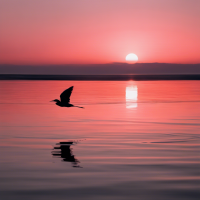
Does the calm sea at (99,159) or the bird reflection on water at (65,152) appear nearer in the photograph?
the calm sea at (99,159)

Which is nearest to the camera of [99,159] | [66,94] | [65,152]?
[99,159]

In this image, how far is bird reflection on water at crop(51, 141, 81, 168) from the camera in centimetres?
1123

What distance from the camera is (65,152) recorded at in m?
12.3

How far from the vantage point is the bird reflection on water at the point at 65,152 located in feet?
36.8

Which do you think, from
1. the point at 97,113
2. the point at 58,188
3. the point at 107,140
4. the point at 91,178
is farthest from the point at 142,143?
the point at 97,113

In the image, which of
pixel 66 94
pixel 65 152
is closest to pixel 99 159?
pixel 65 152

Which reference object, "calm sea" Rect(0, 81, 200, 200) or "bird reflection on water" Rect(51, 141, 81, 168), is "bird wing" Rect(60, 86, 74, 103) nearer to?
"calm sea" Rect(0, 81, 200, 200)

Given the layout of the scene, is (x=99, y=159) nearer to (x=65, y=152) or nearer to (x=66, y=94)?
(x=65, y=152)

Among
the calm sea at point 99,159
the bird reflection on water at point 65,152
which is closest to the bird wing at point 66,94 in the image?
the calm sea at point 99,159

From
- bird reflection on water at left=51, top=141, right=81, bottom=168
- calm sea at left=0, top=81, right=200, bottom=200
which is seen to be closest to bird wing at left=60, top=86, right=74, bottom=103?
calm sea at left=0, top=81, right=200, bottom=200

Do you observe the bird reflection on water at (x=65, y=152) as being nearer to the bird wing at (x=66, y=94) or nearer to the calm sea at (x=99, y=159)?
the calm sea at (x=99, y=159)

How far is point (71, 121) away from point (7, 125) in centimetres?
372

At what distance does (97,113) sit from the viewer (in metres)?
24.0

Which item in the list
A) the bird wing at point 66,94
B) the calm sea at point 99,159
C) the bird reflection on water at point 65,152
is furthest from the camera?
the bird wing at point 66,94
